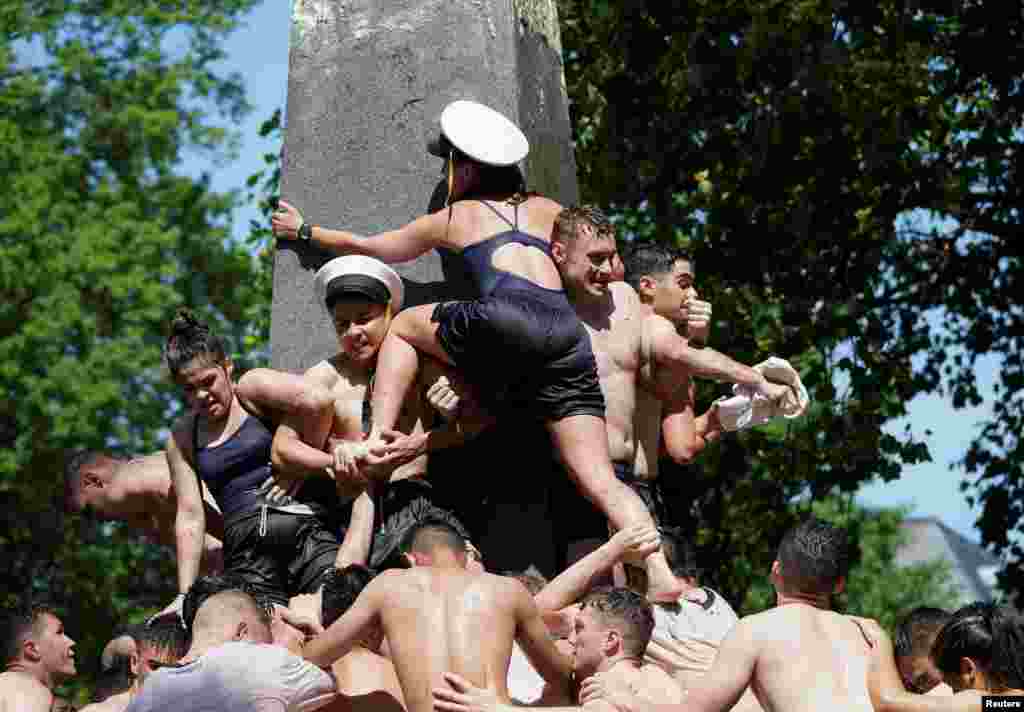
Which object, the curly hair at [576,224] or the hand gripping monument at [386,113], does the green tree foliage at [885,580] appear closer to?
the hand gripping monument at [386,113]

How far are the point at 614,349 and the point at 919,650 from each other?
182 centimetres

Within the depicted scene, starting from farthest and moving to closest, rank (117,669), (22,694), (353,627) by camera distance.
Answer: (117,669) < (22,694) < (353,627)

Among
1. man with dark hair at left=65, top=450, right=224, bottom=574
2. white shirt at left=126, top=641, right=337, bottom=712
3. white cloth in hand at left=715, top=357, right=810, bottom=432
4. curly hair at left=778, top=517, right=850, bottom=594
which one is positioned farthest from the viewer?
man with dark hair at left=65, top=450, right=224, bottom=574

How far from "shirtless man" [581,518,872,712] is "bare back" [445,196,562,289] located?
6.48 feet

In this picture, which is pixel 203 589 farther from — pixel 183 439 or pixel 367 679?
pixel 183 439

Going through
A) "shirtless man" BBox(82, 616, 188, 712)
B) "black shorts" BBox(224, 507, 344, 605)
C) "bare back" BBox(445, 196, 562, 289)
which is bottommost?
"black shorts" BBox(224, 507, 344, 605)

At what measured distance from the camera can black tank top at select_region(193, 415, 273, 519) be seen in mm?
7820

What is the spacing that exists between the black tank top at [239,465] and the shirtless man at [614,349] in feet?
4.28

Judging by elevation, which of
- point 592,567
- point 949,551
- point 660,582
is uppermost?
point 592,567

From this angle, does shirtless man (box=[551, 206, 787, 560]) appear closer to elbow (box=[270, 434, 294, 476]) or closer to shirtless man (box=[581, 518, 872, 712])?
elbow (box=[270, 434, 294, 476])

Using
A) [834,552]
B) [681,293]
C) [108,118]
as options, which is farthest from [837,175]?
[108,118]

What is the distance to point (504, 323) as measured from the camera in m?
7.33

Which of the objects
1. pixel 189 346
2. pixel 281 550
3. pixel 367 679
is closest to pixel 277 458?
pixel 281 550

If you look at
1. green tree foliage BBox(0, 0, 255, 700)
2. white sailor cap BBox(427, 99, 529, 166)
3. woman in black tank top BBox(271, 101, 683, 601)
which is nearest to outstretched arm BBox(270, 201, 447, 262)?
woman in black tank top BBox(271, 101, 683, 601)
